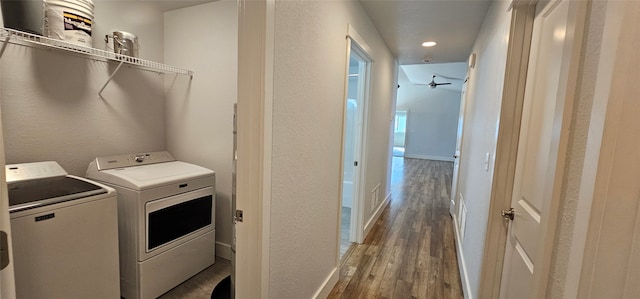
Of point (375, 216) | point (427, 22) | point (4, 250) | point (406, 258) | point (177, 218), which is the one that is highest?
point (427, 22)

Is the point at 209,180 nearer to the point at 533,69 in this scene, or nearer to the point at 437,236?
the point at 533,69

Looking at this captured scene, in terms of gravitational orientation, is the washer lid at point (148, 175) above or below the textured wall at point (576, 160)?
below

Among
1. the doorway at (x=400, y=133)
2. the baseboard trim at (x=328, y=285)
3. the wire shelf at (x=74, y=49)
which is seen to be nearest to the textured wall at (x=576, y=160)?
the baseboard trim at (x=328, y=285)

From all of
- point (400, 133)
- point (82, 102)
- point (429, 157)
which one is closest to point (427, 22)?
point (82, 102)

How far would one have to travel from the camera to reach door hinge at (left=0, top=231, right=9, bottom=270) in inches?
24.1

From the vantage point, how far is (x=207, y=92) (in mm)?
2576

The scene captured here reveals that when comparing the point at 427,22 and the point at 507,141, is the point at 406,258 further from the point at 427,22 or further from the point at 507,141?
the point at 427,22

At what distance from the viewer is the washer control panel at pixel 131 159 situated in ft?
7.00

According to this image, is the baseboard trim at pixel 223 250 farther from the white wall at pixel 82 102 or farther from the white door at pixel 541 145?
the white door at pixel 541 145

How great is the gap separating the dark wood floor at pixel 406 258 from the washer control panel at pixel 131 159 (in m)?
1.92

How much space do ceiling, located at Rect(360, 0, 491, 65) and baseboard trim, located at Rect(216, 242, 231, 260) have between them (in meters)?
2.51

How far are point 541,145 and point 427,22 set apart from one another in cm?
188

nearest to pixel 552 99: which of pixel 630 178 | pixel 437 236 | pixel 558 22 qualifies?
pixel 558 22

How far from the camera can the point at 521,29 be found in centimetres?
146
